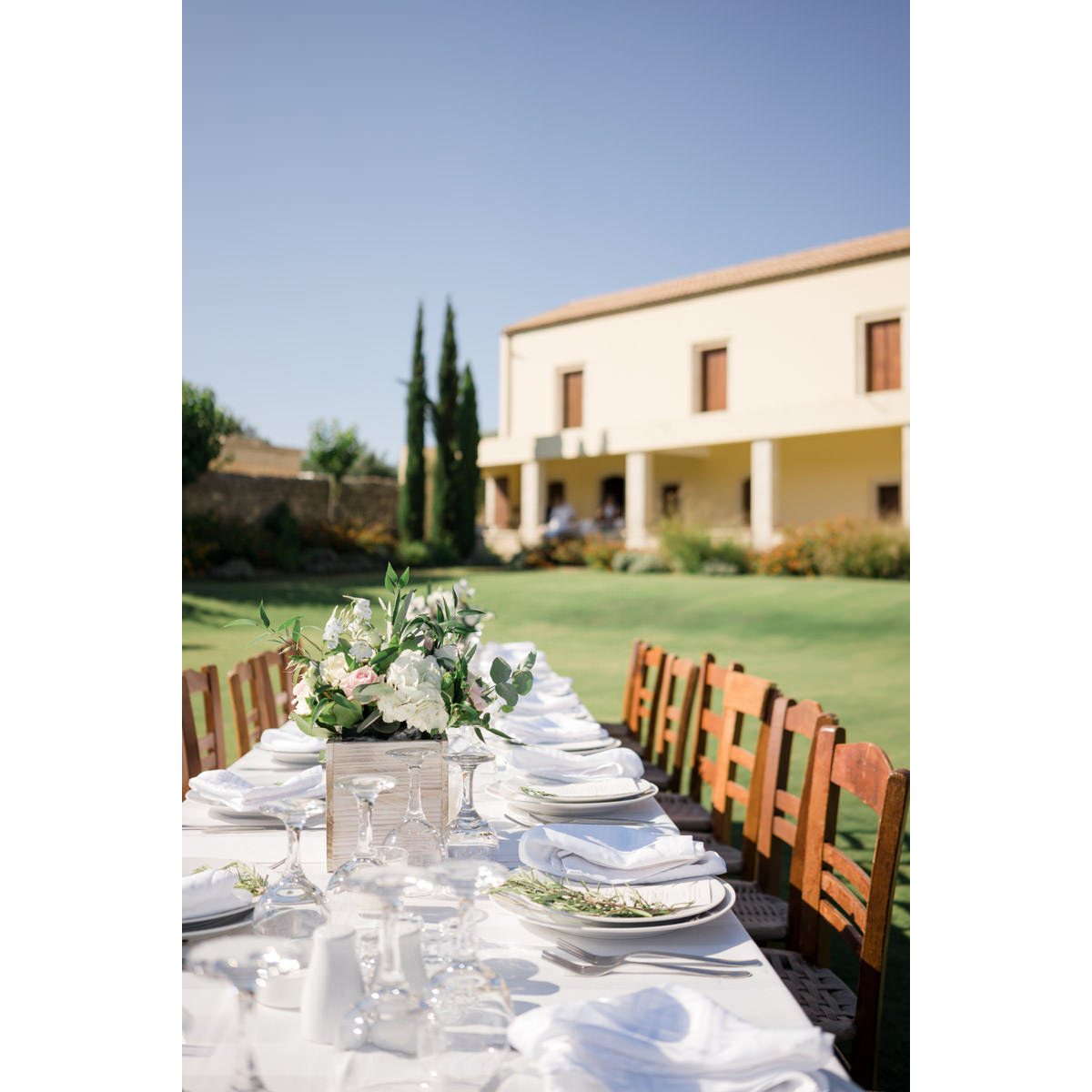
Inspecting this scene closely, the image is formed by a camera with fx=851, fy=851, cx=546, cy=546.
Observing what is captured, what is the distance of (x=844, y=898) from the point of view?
5.49 ft

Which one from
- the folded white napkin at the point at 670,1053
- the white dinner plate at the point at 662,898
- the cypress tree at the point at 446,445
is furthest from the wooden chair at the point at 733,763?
the cypress tree at the point at 446,445

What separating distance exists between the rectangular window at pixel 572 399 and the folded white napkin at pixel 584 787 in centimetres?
1868

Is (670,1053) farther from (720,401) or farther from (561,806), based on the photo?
(720,401)

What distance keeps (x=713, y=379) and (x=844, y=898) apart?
17426 millimetres

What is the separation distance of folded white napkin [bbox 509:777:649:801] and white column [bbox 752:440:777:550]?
46.7 ft

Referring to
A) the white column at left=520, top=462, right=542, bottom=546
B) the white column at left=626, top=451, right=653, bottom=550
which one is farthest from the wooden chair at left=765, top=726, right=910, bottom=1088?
the white column at left=520, top=462, right=542, bottom=546

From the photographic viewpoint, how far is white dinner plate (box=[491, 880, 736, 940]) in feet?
3.80

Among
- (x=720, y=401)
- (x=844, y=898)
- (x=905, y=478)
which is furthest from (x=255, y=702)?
(x=720, y=401)
